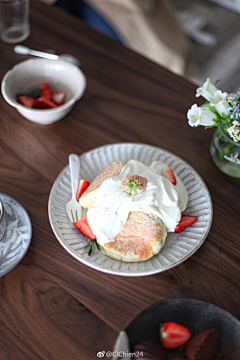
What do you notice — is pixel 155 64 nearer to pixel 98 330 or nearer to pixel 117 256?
pixel 117 256

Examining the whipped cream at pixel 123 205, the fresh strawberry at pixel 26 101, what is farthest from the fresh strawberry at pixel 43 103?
the whipped cream at pixel 123 205

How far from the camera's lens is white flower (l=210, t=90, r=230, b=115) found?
0.82 metres

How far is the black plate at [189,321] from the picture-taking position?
2.05ft

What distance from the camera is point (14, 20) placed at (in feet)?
4.25

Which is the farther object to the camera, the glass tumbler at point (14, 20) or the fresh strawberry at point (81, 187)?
the glass tumbler at point (14, 20)

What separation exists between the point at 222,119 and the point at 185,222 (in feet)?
0.90

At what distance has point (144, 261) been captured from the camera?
766 mm

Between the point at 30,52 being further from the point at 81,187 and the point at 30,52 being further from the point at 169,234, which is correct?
the point at 169,234

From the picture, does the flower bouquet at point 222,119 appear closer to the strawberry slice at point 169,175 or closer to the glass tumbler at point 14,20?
the strawberry slice at point 169,175

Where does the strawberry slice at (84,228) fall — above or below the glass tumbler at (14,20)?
above

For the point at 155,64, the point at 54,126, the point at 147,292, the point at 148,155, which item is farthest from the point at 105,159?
the point at 155,64

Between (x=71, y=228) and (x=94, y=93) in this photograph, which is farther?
(x=94, y=93)

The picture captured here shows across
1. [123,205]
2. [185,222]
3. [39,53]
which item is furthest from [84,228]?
[39,53]

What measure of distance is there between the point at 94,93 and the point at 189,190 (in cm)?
51
